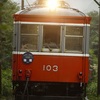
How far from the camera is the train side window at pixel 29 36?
30.4ft

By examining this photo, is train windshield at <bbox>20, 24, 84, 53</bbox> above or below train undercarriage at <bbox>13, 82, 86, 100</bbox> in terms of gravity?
above

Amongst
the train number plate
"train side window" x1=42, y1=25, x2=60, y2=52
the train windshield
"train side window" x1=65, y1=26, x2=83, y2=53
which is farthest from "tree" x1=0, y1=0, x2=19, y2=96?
"train side window" x1=65, y1=26, x2=83, y2=53

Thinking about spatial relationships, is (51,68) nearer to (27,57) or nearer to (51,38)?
(27,57)

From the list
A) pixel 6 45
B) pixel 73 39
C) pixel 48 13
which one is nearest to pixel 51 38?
pixel 73 39

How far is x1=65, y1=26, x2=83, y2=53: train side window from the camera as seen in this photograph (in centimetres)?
929

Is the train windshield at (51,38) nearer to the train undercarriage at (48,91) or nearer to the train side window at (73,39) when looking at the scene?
the train side window at (73,39)

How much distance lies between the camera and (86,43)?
30.5 feet

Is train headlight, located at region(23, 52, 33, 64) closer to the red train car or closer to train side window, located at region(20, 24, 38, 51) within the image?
the red train car

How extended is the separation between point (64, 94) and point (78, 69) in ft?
3.09

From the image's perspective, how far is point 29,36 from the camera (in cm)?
926

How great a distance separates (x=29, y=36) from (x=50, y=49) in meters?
0.68

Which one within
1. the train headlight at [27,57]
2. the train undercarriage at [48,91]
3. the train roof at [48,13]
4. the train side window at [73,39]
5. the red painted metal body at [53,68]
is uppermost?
the train roof at [48,13]

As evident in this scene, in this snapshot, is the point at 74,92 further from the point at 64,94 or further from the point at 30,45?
the point at 30,45

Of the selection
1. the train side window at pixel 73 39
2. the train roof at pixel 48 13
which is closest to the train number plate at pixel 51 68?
the train side window at pixel 73 39
